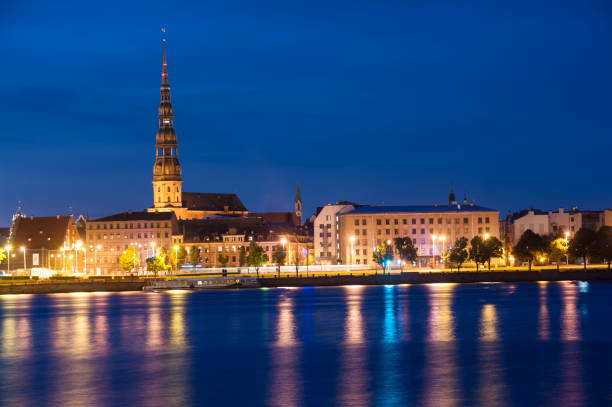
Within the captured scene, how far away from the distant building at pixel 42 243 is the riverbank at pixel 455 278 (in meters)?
50.2

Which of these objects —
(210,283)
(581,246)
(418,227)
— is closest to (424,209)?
(418,227)

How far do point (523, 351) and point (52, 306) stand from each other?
5344 cm

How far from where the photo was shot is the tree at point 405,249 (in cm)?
14912

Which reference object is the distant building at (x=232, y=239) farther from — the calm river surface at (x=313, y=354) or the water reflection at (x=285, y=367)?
the water reflection at (x=285, y=367)

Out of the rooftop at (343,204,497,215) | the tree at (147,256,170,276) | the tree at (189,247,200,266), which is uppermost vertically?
the rooftop at (343,204,497,215)

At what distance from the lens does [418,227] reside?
16438cm

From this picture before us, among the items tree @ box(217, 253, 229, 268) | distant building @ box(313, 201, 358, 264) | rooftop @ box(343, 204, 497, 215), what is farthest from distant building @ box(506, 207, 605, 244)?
tree @ box(217, 253, 229, 268)

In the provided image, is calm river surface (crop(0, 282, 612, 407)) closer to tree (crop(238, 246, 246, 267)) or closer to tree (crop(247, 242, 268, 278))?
tree (crop(247, 242, 268, 278))

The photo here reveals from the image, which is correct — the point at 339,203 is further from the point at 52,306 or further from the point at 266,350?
the point at 266,350

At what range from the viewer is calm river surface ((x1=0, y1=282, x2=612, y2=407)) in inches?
1478

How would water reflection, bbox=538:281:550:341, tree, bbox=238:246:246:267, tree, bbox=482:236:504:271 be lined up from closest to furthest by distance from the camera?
water reflection, bbox=538:281:550:341 < tree, bbox=482:236:504:271 < tree, bbox=238:246:246:267

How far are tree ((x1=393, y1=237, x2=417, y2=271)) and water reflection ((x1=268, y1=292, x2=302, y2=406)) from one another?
77726mm

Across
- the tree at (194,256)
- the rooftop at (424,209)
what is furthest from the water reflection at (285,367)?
the tree at (194,256)

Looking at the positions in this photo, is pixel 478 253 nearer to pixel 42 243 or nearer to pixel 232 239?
pixel 232 239
